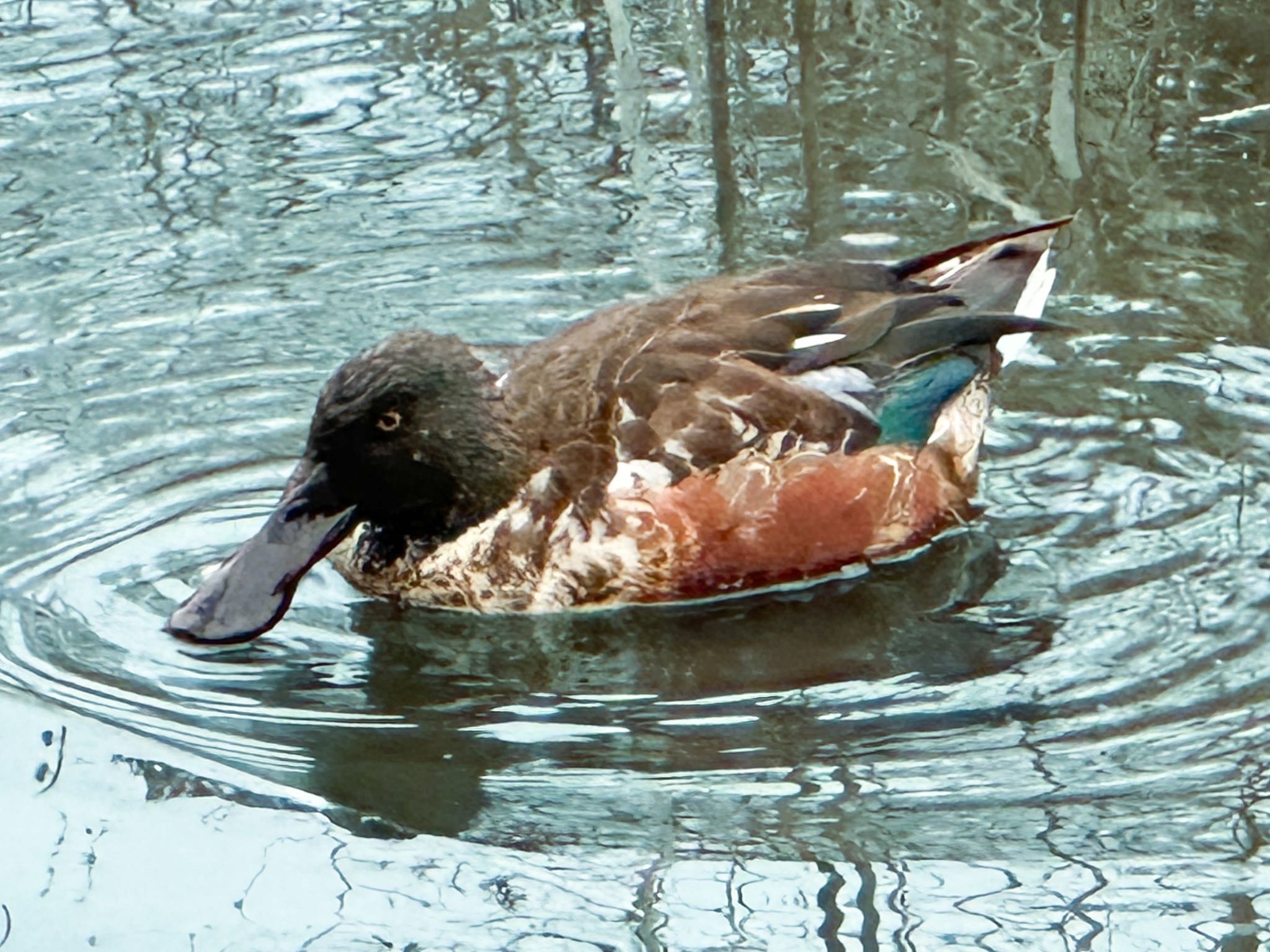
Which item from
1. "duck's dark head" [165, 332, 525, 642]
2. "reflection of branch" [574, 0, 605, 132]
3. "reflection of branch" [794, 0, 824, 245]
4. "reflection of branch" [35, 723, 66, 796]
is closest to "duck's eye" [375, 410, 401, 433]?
"duck's dark head" [165, 332, 525, 642]

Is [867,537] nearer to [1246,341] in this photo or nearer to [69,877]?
[1246,341]

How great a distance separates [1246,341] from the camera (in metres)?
7.28

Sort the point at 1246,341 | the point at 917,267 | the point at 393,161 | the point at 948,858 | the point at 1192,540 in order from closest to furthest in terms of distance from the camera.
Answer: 1. the point at 948,858
2. the point at 1192,540
3. the point at 917,267
4. the point at 1246,341
5. the point at 393,161

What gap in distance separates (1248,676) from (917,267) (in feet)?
6.20

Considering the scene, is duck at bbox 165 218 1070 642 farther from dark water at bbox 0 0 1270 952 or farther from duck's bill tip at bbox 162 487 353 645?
dark water at bbox 0 0 1270 952

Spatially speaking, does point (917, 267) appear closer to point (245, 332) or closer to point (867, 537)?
point (867, 537)

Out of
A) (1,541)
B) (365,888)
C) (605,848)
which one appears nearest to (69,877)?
(365,888)

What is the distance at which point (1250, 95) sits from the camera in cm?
901

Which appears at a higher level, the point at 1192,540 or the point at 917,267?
the point at 917,267

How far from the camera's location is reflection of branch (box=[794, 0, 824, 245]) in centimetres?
842

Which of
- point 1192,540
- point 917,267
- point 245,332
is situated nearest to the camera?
point 1192,540

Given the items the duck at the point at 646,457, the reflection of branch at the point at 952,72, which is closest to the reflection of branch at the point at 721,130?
the reflection of branch at the point at 952,72

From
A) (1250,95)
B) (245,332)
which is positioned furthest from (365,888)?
(1250,95)

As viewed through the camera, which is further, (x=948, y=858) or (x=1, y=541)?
(x=1, y=541)
